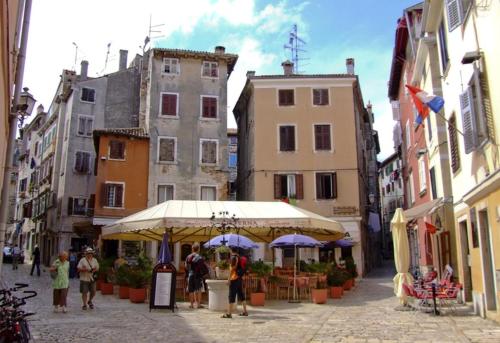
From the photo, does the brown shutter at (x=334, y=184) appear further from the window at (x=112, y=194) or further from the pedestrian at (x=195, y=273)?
the pedestrian at (x=195, y=273)

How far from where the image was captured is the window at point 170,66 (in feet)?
106

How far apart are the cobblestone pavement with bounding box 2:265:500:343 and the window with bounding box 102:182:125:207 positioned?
628 inches

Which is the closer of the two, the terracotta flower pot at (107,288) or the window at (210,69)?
the terracotta flower pot at (107,288)

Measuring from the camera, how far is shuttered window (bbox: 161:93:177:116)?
31.7 m

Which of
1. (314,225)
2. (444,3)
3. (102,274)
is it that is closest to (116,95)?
(102,274)

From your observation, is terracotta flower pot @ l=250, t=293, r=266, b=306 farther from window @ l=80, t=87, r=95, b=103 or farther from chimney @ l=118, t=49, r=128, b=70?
chimney @ l=118, t=49, r=128, b=70

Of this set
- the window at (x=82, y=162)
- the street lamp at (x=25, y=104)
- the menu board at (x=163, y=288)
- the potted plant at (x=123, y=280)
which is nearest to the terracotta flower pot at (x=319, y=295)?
the menu board at (x=163, y=288)

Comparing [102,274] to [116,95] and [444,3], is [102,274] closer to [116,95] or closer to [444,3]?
[444,3]

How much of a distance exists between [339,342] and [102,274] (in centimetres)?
1231

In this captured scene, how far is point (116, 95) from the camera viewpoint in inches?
1420

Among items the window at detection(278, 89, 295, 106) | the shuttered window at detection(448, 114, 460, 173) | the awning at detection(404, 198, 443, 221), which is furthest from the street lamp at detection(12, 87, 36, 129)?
the window at detection(278, 89, 295, 106)

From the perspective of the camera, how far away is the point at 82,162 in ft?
112

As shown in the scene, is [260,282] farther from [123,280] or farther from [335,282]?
[123,280]

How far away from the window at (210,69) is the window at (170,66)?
1.79 metres
